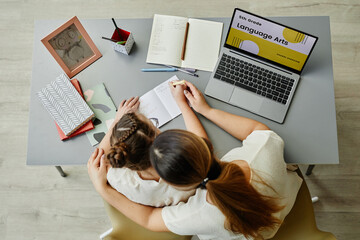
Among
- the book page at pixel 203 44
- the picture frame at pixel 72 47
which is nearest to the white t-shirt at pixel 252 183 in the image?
the book page at pixel 203 44

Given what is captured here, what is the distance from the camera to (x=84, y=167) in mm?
1930

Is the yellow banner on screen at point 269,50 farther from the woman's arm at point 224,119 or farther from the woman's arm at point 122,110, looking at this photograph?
the woman's arm at point 122,110

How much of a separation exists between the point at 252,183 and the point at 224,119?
32 centimetres

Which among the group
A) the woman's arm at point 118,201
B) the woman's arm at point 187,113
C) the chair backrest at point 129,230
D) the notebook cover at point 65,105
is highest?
the woman's arm at point 187,113

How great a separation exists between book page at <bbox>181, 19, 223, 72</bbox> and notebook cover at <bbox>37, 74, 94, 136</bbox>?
457 mm

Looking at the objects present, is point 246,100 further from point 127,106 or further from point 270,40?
point 127,106

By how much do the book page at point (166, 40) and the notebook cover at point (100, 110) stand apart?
0.24m

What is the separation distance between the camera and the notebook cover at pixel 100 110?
4.11 feet

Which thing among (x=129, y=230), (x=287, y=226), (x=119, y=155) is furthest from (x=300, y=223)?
(x=119, y=155)

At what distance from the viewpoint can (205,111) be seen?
4.00ft

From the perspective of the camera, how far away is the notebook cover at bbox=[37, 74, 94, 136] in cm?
123

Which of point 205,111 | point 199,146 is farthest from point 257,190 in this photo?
point 205,111

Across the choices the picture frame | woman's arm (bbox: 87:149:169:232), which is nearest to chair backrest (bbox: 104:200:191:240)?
woman's arm (bbox: 87:149:169:232)

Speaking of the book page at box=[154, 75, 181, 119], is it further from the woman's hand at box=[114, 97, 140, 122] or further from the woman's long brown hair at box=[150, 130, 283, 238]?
the woman's long brown hair at box=[150, 130, 283, 238]
